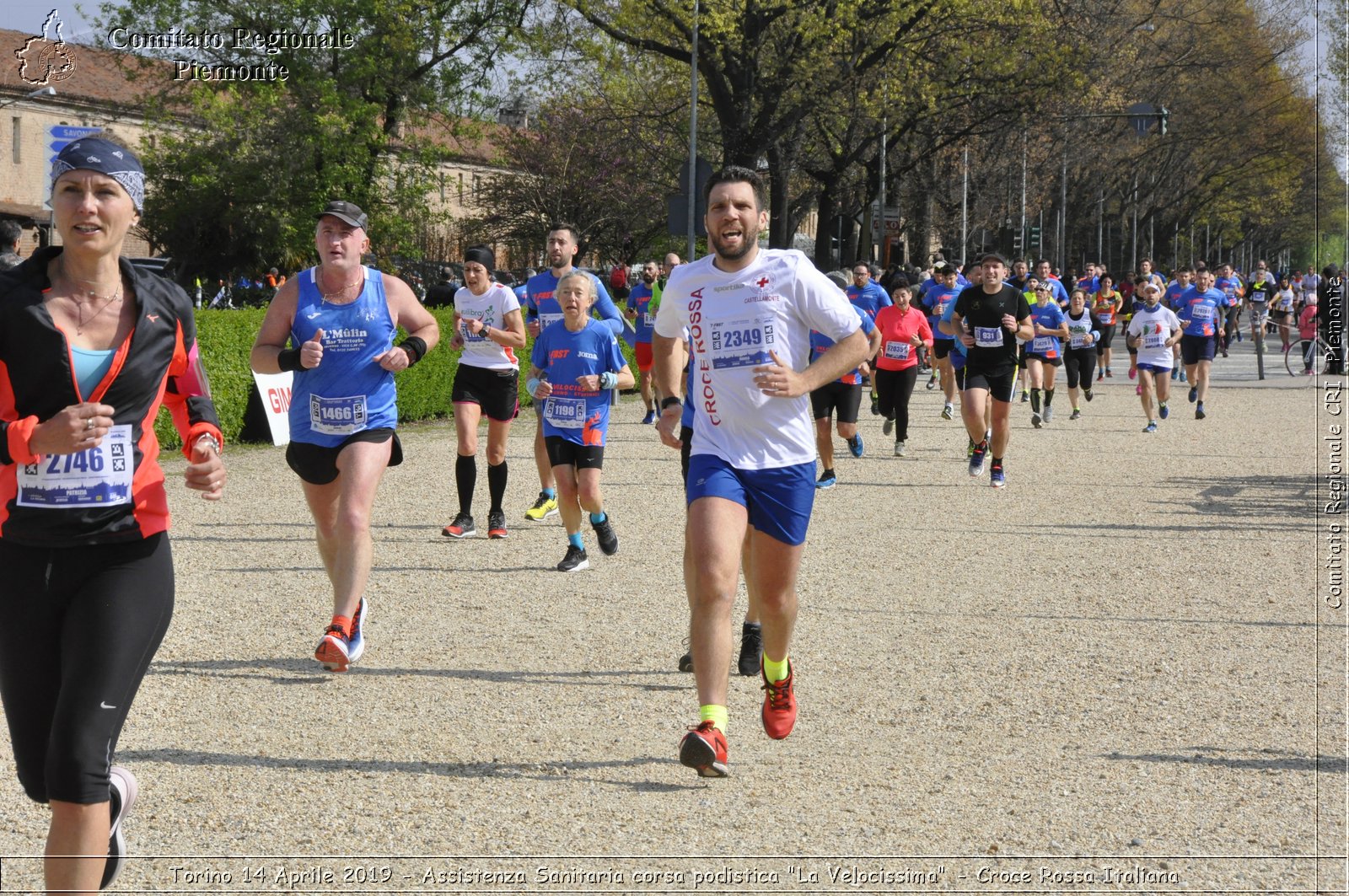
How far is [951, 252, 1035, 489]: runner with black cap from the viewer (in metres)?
13.8

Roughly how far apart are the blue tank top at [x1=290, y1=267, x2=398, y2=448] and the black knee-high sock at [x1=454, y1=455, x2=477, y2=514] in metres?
3.80

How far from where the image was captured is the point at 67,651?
3.44m

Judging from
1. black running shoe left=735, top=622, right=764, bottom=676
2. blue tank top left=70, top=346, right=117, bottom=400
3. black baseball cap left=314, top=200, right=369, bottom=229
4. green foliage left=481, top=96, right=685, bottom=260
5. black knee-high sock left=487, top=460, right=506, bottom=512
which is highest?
green foliage left=481, top=96, right=685, bottom=260

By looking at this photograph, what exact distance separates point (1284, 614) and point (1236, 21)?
40.4 metres

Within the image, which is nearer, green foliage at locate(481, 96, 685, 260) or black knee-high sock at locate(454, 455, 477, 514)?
black knee-high sock at locate(454, 455, 477, 514)

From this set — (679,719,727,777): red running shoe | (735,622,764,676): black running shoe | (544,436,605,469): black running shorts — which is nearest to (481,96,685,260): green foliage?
(544,436,605,469): black running shorts

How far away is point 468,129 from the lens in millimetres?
36344

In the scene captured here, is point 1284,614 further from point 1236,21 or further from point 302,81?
point 1236,21

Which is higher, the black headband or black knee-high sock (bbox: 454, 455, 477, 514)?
the black headband

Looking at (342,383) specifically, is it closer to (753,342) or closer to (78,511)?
(753,342)

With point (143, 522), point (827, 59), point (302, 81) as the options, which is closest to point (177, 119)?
point (302, 81)

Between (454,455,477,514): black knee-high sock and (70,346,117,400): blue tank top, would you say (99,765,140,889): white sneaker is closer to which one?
(70,346,117,400): blue tank top

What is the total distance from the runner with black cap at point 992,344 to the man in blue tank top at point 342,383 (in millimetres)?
7869

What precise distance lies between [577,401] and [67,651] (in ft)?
19.6
